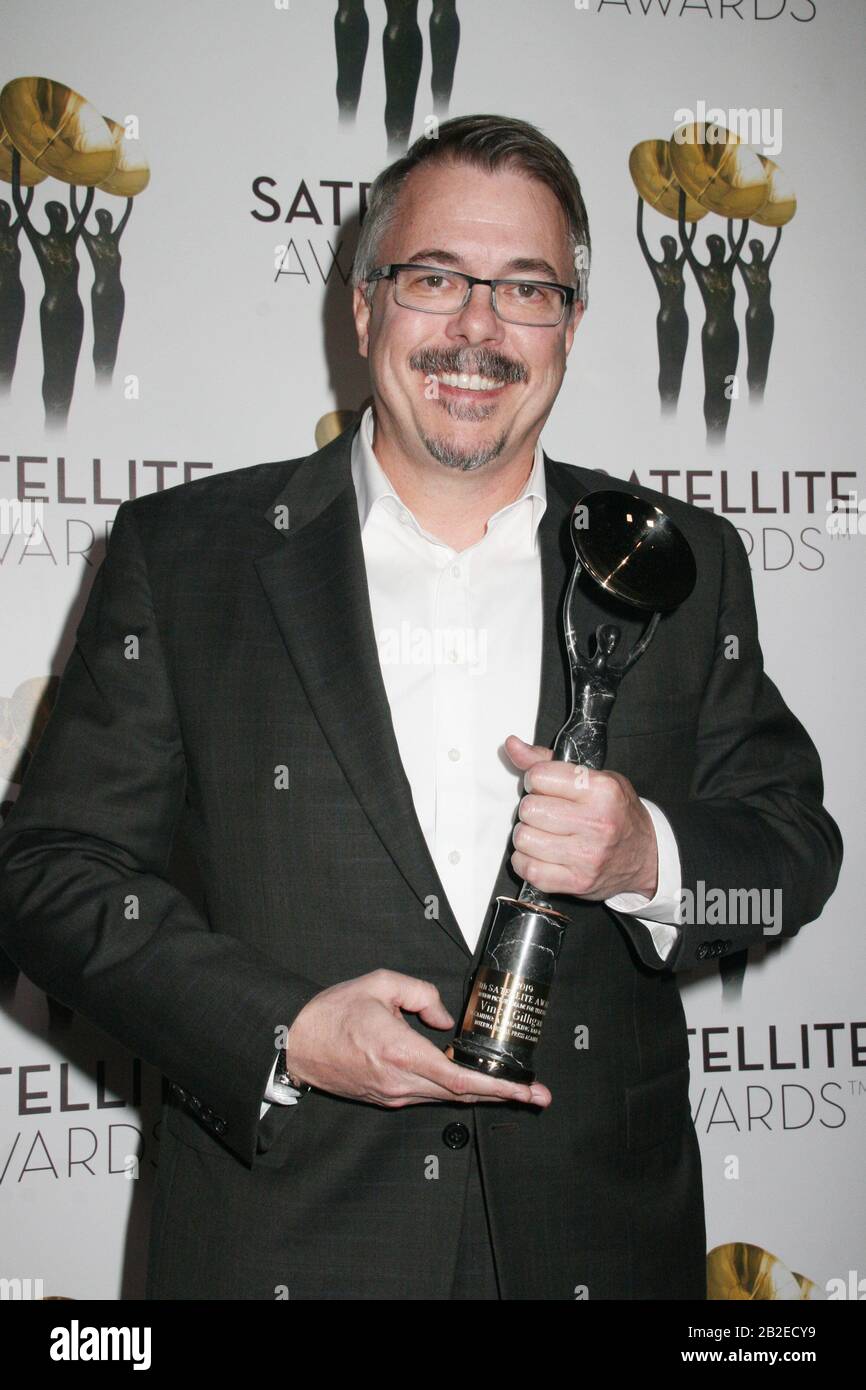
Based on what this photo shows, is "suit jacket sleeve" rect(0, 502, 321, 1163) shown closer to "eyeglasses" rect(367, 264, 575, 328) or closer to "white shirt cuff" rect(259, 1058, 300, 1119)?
"white shirt cuff" rect(259, 1058, 300, 1119)

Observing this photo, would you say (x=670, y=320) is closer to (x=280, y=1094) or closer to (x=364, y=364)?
(x=364, y=364)

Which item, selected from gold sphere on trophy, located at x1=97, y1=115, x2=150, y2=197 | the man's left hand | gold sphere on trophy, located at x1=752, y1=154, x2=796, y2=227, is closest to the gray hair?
gold sphere on trophy, located at x1=97, y1=115, x2=150, y2=197

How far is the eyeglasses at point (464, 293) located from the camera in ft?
5.44

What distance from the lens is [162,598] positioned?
1.59m

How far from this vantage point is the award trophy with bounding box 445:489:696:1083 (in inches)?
49.6

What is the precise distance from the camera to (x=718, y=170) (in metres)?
2.51

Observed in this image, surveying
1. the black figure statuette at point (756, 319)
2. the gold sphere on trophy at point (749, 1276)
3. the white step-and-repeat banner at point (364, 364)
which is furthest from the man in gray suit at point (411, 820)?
the gold sphere on trophy at point (749, 1276)

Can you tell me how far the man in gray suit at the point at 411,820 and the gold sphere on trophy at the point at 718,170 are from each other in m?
0.86

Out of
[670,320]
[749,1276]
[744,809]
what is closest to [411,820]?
[744,809]

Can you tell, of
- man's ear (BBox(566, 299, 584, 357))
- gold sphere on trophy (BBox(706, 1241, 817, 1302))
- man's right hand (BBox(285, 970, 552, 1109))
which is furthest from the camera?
gold sphere on trophy (BBox(706, 1241, 817, 1302))

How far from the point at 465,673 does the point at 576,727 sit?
287 millimetres

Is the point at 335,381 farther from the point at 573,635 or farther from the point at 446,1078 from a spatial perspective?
the point at 446,1078

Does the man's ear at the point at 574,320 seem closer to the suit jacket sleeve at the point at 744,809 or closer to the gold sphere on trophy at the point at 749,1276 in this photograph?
the suit jacket sleeve at the point at 744,809
